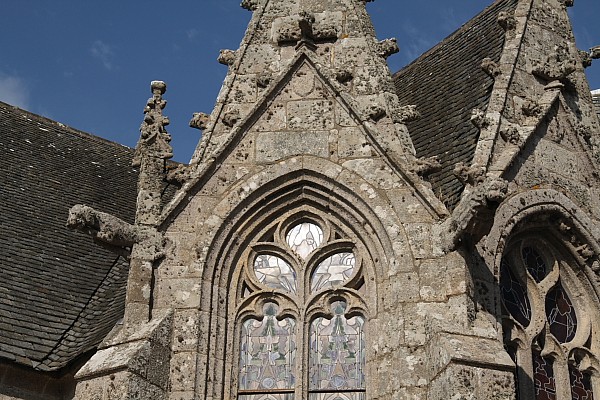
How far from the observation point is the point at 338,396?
10875 mm

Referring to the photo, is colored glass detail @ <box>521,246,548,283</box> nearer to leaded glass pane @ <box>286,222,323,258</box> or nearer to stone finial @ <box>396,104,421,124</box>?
stone finial @ <box>396,104,421,124</box>

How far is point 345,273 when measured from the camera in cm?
1147

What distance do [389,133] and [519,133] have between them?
1.49 meters

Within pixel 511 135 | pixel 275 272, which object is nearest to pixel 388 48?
pixel 511 135

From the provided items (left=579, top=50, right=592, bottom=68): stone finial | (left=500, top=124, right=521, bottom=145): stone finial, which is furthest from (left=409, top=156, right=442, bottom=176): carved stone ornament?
(left=579, top=50, right=592, bottom=68): stone finial

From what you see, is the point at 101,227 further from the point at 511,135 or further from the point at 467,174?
the point at 511,135

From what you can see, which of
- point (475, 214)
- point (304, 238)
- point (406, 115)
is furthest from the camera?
point (406, 115)

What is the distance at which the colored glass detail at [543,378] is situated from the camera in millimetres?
11617

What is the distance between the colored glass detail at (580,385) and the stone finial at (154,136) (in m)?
4.45

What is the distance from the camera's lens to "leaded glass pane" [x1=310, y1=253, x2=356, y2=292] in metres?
11.5

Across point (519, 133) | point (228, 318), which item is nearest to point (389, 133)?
point (519, 133)

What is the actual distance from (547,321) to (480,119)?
2.13 metres

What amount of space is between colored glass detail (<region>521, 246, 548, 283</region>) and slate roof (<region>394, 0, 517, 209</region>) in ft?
3.01

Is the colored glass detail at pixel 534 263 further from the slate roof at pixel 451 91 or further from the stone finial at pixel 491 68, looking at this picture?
the stone finial at pixel 491 68
